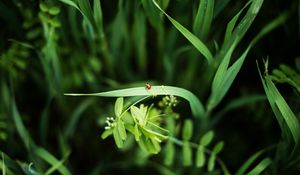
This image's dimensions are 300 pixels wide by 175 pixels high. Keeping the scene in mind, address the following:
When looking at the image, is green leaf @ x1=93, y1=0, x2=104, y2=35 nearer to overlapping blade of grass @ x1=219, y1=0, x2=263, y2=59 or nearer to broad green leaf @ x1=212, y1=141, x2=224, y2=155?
overlapping blade of grass @ x1=219, y1=0, x2=263, y2=59

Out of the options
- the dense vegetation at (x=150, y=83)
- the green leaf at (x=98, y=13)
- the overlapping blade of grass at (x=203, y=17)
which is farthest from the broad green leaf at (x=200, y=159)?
the green leaf at (x=98, y=13)

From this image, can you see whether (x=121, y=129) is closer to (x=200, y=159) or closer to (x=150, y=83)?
(x=200, y=159)

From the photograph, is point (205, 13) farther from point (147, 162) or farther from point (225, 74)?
point (147, 162)

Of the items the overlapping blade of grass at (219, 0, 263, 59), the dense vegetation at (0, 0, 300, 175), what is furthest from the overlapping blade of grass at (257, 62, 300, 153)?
the overlapping blade of grass at (219, 0, 263, 59)

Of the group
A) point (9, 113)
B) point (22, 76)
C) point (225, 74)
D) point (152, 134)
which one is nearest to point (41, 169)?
point (9, 113)

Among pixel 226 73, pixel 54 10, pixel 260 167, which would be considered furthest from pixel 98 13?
pixel 260 167
